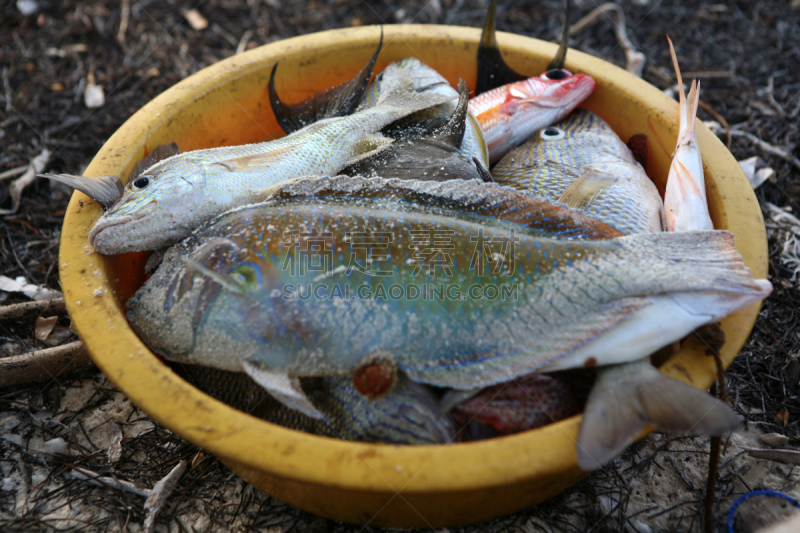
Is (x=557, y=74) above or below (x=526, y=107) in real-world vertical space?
above

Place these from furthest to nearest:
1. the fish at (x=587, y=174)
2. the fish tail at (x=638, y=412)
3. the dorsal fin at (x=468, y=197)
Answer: the fish at (x=587, y=174) → the dorsal fin at (x=468, y=197) → the fish tail at (x=638, y=412)

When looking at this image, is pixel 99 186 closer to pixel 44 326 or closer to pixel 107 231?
pixel 107 231

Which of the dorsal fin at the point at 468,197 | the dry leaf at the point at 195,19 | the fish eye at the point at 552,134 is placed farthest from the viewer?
the dry leaf at the point at 195,19

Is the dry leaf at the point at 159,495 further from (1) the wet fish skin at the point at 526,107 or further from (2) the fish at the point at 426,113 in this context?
(1) the wet fish skin at the point at 526,107

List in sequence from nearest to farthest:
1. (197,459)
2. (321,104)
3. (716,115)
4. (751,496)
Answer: (751,496) < (197,459) < (321,104) < (716,115)

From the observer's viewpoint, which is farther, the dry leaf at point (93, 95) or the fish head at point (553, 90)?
the dry leaf at point (93, 95)

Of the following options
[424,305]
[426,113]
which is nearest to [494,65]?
[426,113]

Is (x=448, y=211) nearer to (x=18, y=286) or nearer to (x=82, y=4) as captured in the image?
(x=18, y=286)

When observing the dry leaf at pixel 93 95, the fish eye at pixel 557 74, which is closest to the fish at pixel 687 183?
the fish eye at pixel 557 74
